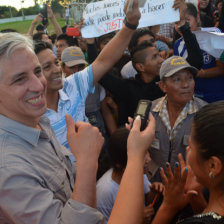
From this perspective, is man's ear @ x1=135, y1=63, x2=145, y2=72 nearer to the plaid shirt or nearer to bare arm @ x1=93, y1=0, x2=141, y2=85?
the plaid shirt

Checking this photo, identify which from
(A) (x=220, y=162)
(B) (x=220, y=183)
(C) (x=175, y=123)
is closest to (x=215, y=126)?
(A) (x=220, y=162)

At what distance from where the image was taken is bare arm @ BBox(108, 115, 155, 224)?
36.0 inches

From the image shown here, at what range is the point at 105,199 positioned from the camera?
1646 mm

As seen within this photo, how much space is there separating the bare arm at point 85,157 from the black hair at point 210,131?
0.46 metres

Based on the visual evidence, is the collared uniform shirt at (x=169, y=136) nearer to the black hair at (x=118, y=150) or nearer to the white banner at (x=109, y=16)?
the black hair at (x=118, y=150)

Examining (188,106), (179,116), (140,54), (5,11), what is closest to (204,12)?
(140,54)

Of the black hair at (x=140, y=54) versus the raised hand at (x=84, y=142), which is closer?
the raised hand at (x=84, y=142)

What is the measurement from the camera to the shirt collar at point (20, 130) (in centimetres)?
105

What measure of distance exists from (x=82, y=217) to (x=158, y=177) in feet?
4.74

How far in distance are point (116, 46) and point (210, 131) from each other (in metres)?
1.18

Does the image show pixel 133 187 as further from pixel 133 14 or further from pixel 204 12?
pixel 204 12

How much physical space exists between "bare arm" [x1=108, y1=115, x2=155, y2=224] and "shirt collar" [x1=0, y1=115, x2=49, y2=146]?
1.47 ft

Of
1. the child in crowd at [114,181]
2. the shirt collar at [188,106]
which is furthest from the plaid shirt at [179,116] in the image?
the child in crowd at [114,181]

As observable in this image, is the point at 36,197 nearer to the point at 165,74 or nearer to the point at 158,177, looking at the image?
the point at 158,177
